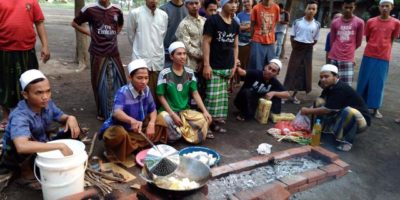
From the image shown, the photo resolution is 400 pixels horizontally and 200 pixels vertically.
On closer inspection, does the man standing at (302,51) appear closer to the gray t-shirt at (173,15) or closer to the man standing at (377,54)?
the man standing at (377,54)

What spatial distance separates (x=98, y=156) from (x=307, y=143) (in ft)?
8.81

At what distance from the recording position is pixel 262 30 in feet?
19.0

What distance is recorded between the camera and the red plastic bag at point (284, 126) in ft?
16.2

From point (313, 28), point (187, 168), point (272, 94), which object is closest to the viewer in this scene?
point (187, 168)

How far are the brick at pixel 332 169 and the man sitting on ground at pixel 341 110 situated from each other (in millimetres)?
768

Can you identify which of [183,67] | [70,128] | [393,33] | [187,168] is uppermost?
[393,33]

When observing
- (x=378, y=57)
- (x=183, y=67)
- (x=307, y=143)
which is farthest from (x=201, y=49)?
(x=378, y=57)

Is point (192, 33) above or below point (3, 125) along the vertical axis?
above

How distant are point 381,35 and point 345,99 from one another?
1.79 metres

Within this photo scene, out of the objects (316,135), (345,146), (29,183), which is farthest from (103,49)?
(345,146)

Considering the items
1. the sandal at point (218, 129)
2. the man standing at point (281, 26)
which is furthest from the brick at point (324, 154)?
the man standing at point (281, 26)

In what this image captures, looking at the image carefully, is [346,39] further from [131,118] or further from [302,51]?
[131,118]

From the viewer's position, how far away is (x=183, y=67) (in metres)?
4.51

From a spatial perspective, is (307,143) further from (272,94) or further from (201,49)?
(201,49)
